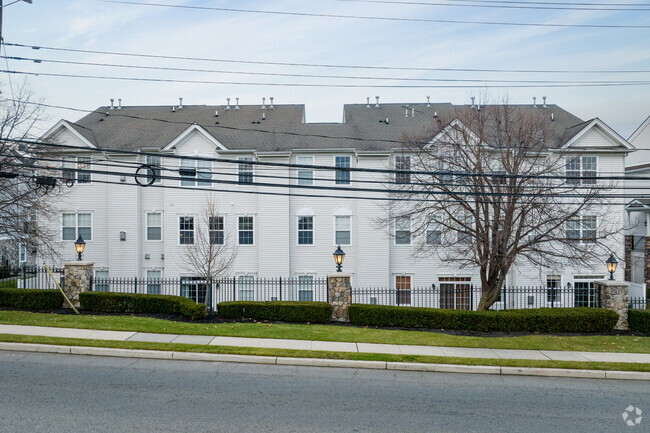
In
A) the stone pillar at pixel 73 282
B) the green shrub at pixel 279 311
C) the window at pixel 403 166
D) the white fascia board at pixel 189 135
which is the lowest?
the green shrub at pixel 279 311

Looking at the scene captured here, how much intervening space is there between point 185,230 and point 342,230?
29.3 ft

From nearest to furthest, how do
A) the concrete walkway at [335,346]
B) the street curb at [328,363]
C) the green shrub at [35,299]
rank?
the street curb at [328,363]
the concrete walkway at [335,346]
the green shrub at [35,299]

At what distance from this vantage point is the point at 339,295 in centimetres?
1731

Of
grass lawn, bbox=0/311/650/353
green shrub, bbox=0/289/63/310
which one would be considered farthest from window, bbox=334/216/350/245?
green shrub, bbox=0/289/63/310

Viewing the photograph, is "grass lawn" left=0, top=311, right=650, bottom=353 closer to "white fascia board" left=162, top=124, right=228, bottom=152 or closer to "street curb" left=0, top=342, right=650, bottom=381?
"street curb" left=0, top=342, right=650, bottom=381

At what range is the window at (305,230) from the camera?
26250 mm

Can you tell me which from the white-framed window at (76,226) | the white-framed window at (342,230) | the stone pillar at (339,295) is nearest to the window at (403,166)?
the white-framed window at (342,230)

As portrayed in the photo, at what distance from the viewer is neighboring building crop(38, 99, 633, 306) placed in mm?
25578

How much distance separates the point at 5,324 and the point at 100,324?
9.28 feet

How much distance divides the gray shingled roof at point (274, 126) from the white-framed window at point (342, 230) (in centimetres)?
410

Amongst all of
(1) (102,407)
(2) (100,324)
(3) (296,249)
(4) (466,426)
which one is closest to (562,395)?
(4) (466,426)

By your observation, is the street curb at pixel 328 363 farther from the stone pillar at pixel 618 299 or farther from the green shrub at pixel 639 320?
the stone pillar at pixel 618 299

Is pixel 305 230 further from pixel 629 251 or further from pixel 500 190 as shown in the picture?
pixel 629 251

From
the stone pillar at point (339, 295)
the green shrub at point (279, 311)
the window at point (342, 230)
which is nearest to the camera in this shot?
the green shrub at point (279, 311)
